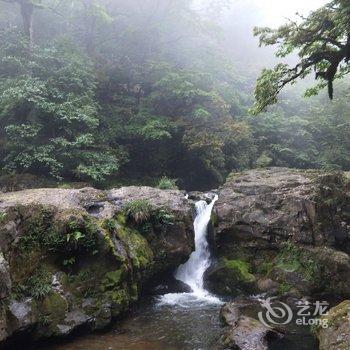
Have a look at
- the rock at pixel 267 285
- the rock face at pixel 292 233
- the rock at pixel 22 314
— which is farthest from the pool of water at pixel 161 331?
the rock face at pixel 292 233

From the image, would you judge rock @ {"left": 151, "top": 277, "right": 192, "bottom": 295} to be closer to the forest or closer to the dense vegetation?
the forest

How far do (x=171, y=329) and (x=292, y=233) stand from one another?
5996 millimetres

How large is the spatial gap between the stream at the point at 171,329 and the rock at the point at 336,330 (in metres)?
0.92

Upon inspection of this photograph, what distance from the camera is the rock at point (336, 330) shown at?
23.6ft

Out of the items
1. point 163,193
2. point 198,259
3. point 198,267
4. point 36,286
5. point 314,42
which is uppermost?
point 314,42

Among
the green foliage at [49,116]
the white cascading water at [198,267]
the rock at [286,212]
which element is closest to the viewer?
the white cascading water at [198,267]

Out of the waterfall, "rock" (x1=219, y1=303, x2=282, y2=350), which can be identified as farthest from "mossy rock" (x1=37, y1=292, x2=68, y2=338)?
the waterfall

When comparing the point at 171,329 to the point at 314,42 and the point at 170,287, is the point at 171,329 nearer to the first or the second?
the point at 170,287

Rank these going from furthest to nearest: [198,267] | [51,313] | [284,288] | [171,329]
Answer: [198,267], [284,288], [171,329], [51,313]

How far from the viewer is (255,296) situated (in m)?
11.9

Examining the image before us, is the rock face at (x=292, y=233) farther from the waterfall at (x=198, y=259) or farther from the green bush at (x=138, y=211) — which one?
the green bush at (x=138, y=211)

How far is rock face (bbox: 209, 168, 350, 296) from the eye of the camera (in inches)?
467

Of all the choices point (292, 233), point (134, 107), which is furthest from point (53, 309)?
point (134, 107)

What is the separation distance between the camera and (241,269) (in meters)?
12.8
